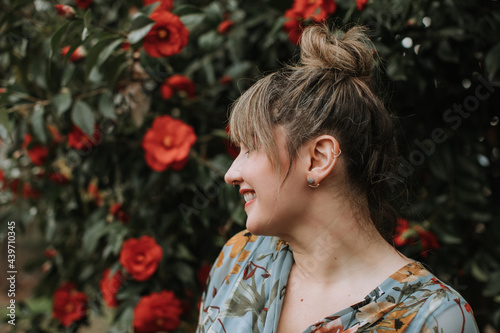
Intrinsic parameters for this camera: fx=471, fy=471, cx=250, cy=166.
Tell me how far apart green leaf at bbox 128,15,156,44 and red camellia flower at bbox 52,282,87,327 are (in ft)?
3.50

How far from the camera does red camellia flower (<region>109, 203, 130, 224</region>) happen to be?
1698mm

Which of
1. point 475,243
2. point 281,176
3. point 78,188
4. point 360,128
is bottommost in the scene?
point 78,188

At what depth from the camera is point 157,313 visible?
1542 millimetres

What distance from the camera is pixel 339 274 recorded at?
1038 millimetres

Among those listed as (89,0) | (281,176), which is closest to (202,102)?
(89,0)

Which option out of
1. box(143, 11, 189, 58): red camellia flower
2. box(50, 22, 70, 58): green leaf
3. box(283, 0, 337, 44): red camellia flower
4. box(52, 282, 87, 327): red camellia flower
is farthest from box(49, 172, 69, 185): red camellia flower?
box(283, 0, 337, 44): red camellia flower

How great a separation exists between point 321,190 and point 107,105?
0.89 metres

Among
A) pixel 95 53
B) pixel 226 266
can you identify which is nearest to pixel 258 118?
pixel 226 266

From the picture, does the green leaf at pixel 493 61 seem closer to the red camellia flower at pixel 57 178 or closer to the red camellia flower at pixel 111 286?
the red camellia flower at pixel 111 286

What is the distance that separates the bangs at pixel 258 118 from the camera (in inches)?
39.4

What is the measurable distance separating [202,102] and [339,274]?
3.15 feet

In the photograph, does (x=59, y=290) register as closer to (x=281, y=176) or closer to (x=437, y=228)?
(x=281, y=176)

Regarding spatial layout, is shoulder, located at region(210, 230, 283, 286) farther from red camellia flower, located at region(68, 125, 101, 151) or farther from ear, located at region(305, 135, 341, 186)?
red camellia flower, located at region(68, 125, 101, 151)

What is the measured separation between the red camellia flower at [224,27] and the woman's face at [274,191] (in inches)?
30.4
